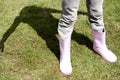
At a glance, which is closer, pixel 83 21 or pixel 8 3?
pixel 83 21

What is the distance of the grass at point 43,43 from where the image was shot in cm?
386

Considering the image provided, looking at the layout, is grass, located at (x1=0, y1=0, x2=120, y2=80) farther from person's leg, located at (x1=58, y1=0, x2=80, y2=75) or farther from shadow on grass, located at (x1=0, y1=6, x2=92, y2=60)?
person's leg, located at (x1=58, y1=0, x2=80, y2=75)

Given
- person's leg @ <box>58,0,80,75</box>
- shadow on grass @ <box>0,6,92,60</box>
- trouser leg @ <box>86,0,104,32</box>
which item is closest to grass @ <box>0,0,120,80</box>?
shadow on grass @ <box>0,6,92,60</box>

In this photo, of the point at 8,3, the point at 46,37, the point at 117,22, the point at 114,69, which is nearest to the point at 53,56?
the point at 46,37

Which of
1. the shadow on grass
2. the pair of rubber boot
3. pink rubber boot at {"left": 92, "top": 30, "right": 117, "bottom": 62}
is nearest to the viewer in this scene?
the pair of rubber boot

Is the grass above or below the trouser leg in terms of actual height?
below

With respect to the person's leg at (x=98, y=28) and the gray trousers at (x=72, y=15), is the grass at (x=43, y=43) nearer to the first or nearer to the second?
the person's leg at (x=98, y=28)

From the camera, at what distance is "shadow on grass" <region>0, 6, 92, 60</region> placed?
438cm

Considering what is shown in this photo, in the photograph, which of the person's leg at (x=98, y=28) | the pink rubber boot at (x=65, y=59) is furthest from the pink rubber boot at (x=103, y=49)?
the pink rubber boot at (x=65, y=59)

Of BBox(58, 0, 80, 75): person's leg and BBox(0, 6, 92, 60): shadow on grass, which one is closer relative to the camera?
BBox(58, 0, 80, 75): person's leg

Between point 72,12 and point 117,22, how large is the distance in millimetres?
1646

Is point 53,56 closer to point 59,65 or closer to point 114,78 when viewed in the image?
point 59,65

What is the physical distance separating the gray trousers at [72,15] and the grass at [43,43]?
0.54m

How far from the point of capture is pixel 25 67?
3.96 m
